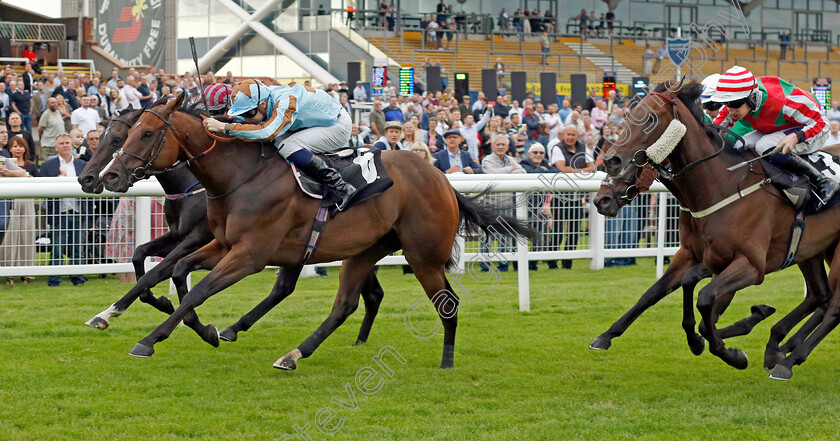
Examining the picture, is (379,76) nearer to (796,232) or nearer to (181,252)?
(181,252)

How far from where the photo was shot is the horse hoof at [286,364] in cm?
560

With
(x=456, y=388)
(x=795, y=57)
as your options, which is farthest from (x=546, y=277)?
(x=795, y=57)

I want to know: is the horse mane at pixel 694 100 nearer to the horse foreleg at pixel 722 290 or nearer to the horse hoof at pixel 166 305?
the horse foreleg at pixel 722 290

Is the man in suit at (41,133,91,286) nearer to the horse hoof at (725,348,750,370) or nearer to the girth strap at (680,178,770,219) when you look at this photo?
the girth strap at (680,178,770,219)

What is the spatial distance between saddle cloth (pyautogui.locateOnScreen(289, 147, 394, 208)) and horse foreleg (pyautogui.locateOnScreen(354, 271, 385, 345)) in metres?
0.85

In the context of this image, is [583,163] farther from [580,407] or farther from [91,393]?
[91,393]

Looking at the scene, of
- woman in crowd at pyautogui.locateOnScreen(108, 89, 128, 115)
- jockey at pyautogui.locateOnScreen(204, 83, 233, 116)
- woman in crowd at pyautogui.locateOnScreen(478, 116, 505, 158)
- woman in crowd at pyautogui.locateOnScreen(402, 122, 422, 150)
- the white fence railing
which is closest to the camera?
jockey at pyautogui.locateOnScreen(204, 83, 233, 116)

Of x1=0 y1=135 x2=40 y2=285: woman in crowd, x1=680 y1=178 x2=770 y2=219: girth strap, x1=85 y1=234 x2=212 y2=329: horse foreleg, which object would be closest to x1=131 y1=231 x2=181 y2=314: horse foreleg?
x1=85 y1=234 x2=212 y2=329: horse foreleg

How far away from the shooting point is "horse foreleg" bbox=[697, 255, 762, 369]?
16.7 feet

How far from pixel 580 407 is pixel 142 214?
4201mm

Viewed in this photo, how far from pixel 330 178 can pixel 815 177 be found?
265 cm

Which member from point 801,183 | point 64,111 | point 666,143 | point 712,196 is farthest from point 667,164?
point 64,111

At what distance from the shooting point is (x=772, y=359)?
18.3ft

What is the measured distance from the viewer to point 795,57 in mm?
37000
